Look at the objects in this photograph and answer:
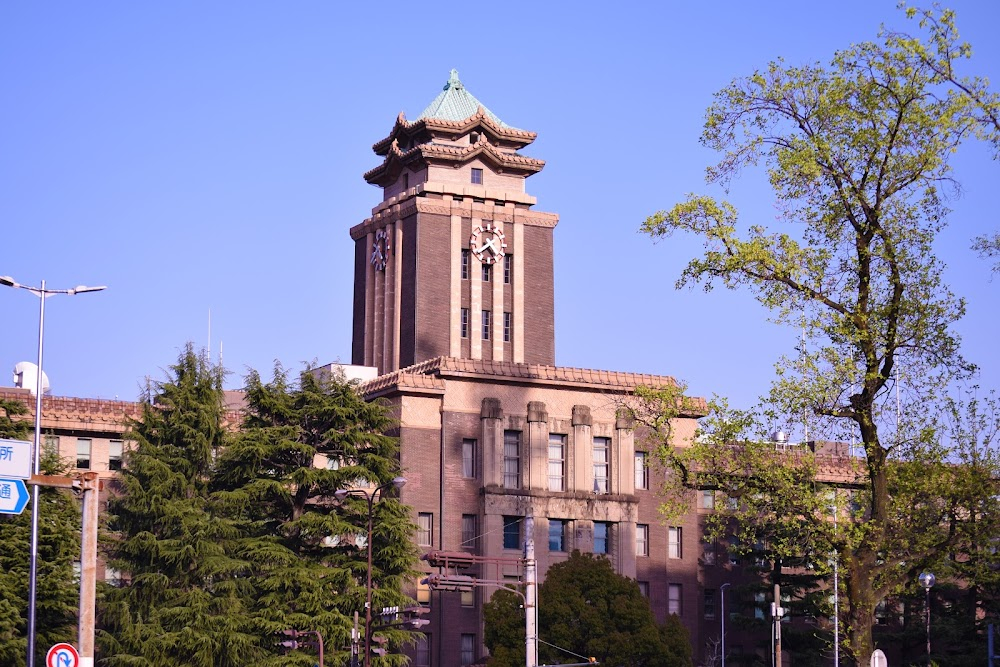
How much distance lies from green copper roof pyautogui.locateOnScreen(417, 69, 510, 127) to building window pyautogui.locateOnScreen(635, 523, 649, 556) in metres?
32.1

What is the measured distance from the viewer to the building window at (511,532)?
7219 cm

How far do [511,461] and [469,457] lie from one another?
194cm

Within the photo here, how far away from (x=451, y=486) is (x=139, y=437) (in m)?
19.9

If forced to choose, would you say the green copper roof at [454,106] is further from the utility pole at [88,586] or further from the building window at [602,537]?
the utility pole at [88,586]

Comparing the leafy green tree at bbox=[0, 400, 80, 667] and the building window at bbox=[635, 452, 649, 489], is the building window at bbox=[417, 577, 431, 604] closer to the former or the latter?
the building window at bbox=[635, 452, 649, 489]

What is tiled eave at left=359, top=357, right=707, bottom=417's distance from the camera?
240 ft

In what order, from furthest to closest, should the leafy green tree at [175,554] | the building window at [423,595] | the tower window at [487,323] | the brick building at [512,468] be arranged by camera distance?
the tower window at [487,323] < the brick building at [512,468] < the building window at [423,595] < the leafy green tree at [175,554]

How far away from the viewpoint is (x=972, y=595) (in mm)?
74750

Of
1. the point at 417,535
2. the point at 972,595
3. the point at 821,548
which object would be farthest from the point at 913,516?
the point at 972,595

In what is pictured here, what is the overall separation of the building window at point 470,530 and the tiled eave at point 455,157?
93.2 feet

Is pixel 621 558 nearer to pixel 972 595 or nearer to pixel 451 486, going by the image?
pixel 451 486

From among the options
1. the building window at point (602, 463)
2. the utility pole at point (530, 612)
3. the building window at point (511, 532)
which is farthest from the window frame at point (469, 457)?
the utility pole at point (530, 612)

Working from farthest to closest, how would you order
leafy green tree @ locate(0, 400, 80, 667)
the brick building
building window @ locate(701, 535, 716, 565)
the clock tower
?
1. the clock tower
2. building window @ locate(701, 535, 716, 565)
3. the brick building
4. leafy green tree @ locate(0, 400, 80, 667)

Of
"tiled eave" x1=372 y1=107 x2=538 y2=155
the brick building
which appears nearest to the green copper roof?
"tiled eave" x1=372 y1=107 x2=538 y2=155
